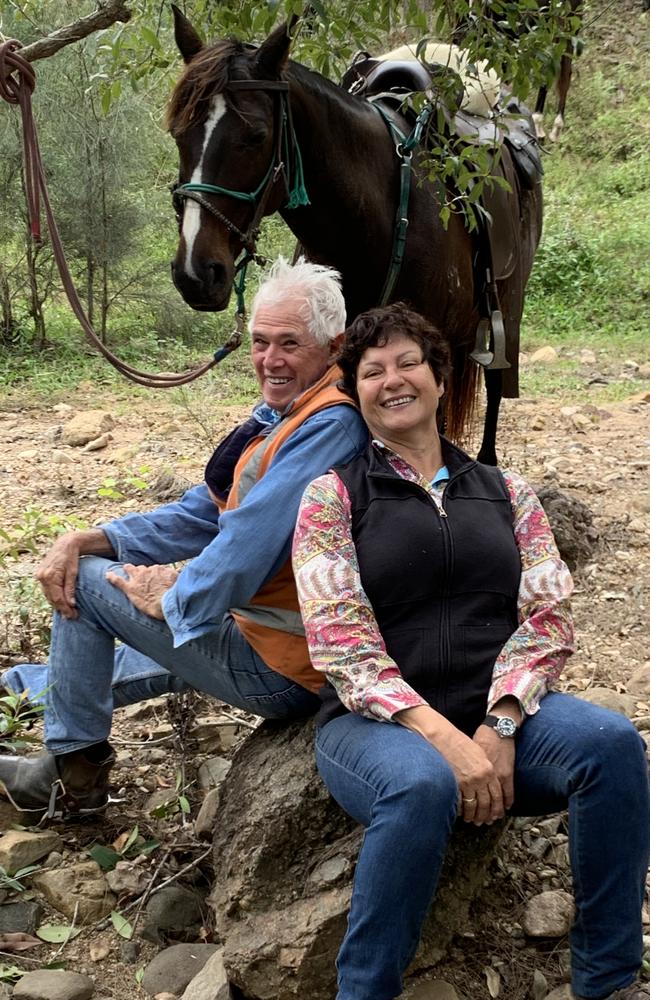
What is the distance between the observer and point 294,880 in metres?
2.28

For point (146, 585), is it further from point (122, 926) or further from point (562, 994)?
point (562, 994)

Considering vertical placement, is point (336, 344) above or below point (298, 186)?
below

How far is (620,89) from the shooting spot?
47.3ft

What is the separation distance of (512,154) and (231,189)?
199 centimetres

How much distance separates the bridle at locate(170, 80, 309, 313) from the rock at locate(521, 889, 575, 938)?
6.67 ft

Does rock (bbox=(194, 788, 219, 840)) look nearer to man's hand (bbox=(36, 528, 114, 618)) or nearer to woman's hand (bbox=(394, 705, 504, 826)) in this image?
man's hand (bbox=(36, 528, 114, 618))

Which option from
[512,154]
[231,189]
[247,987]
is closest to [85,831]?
[247,987]

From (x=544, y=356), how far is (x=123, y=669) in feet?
23.2

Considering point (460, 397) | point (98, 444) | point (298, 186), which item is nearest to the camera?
point (298, 186)

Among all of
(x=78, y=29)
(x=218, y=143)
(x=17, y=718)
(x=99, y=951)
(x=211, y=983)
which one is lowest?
(x=99, y=951)

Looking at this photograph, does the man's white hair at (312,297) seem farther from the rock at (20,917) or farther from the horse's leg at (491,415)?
the horse's leg at (491,415)

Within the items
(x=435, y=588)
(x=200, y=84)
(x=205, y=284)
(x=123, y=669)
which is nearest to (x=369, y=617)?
(x=435, y=588)

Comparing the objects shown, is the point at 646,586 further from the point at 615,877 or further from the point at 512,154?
the point at 615,877

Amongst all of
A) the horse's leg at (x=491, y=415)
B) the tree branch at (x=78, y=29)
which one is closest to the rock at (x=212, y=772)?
the tree branch at (x=78, y=29)
